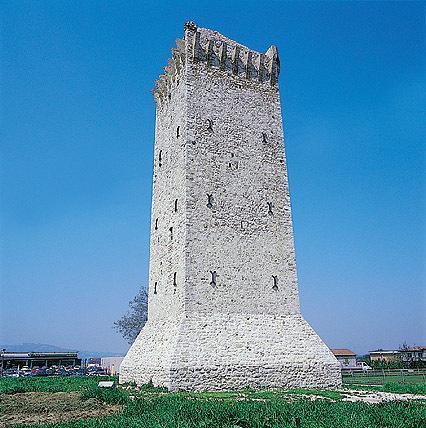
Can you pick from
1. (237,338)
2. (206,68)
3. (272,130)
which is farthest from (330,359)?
(206,68)

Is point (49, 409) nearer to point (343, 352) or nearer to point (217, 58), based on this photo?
point (217, 58)

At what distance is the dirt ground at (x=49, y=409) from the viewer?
36.9 feet

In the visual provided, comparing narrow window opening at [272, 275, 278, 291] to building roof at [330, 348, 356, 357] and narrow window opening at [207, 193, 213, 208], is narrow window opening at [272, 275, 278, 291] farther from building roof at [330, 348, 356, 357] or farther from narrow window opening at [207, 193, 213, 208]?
building roof at [330, 348, 356, 357]

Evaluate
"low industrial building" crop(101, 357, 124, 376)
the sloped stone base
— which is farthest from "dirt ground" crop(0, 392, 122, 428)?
"low industrial building" crop(101, 357, 124, 376)

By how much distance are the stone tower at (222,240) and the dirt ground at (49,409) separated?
13.8ft

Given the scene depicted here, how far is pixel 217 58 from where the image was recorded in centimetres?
2303

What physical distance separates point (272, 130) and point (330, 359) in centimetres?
1115

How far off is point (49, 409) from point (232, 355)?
7.50 metres

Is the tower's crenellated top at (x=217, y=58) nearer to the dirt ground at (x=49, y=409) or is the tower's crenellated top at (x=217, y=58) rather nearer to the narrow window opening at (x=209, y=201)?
the narrow window opening at (x=209, y=201)

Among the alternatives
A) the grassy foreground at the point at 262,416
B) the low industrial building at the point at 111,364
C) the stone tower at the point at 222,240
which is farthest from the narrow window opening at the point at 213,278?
the low industrial building at the point at 111,364

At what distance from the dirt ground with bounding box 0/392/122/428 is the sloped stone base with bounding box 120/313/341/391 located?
3939mm

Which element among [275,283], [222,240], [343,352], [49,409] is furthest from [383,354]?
[49,409]

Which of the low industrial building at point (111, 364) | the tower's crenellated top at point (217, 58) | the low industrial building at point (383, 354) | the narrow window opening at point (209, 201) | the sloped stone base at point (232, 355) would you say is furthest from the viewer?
the low industrial building at point (383, 354)

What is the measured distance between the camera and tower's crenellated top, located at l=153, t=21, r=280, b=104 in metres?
22.5
